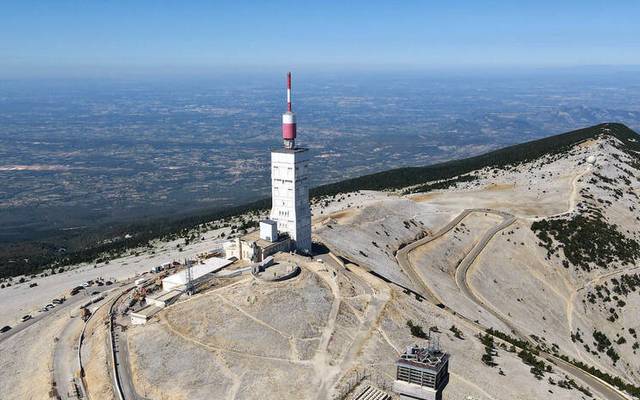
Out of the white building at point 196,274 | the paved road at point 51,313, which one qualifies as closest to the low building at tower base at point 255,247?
the white building at point 196,274

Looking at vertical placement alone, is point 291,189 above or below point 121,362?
above

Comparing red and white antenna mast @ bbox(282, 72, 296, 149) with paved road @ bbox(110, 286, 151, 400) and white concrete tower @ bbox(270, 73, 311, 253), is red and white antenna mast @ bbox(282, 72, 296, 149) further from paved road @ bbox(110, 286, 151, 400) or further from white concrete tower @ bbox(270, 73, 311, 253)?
paved road @ bbox(110, 286, 151, 400)

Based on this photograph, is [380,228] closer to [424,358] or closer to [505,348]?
[505,348]

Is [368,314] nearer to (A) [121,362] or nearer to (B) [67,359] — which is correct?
(A) [121,362]

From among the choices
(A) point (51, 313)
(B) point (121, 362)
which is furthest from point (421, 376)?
(A) point (51, 313)

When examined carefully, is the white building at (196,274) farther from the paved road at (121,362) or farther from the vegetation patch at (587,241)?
the vegetation patch at (587,241)

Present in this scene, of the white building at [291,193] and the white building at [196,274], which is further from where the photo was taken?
the white building at [291,193]

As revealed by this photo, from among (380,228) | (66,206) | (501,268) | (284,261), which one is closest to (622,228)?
(501,268)
